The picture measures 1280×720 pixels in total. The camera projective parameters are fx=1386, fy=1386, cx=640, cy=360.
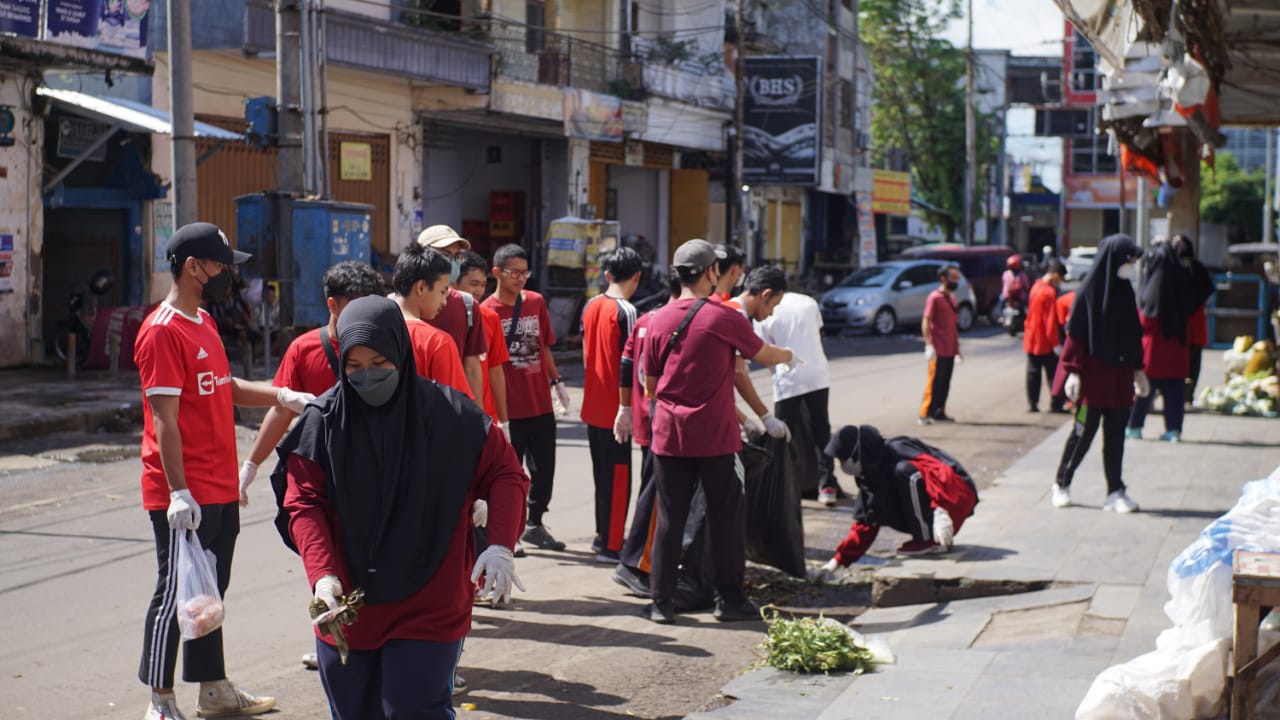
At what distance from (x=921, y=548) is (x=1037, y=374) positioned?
8.68 m

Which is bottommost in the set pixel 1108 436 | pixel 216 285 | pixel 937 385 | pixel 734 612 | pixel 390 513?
pixel 734 612

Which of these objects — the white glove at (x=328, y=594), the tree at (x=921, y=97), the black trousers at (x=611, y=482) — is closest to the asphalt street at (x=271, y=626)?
the black trousers at (x=611, y=482)

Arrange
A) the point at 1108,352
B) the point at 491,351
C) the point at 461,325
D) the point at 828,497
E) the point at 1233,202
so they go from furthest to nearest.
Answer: the point at 1233,202 < the point at 828,497 < the point at 1108,352 < the point at 491,351 < the point at 461,325

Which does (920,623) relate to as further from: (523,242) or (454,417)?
(523,242)

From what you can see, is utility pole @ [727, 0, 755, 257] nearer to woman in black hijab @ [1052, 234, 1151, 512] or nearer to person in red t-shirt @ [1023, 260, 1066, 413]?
person in red t-shirt @ [1023, 260, 1066, 413]

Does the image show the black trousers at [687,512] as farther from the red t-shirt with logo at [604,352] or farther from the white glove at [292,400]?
the white glove at [292,400]

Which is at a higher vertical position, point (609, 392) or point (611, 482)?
point (609, 392)

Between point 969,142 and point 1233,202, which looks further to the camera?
point 1233,202

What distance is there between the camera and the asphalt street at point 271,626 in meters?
5.69

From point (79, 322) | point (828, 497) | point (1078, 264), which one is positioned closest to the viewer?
point (828, 497)

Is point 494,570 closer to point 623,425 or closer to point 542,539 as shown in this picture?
point 623,425

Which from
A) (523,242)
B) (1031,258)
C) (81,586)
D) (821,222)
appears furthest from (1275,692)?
(1031,258)

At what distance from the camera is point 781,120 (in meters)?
36.4

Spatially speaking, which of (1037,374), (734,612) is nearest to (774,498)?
(734,612)
